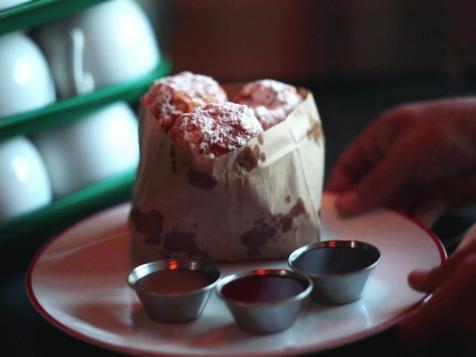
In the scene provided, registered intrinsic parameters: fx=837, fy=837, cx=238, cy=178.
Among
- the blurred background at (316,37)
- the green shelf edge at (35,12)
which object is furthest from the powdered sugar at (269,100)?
the blurred background at (316,37)

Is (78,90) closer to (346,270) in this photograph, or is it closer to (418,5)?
(346,270)

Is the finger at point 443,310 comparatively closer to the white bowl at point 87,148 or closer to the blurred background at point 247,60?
the blurred background at point 247,60

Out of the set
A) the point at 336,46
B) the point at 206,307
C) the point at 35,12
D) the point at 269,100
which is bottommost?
the point at 206,307

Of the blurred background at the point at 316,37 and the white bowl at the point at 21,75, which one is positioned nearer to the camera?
the white bowl at the point at 21,75

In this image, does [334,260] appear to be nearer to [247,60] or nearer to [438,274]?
[438,274]

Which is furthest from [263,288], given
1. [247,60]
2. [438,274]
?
[247,60]

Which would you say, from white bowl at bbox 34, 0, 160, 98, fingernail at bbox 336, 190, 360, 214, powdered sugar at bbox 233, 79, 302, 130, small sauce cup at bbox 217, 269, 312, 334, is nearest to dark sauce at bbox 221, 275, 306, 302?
small sauce cup at bbox 217, 269, 312, 334
